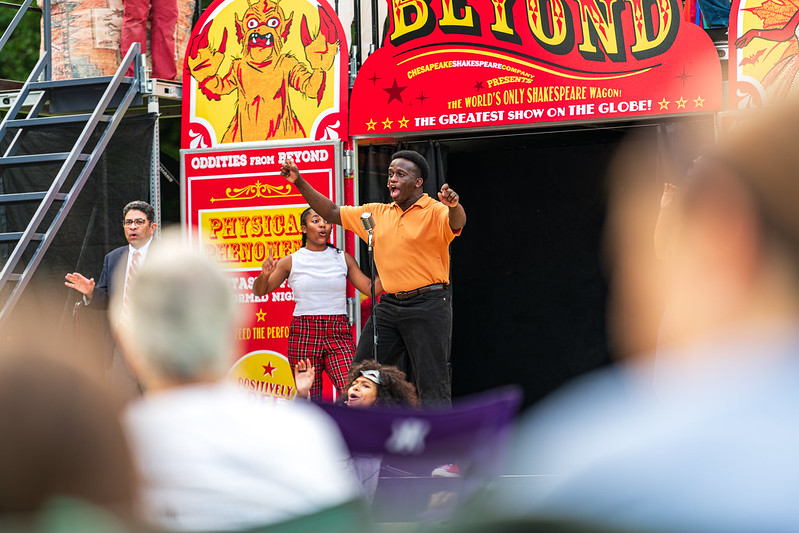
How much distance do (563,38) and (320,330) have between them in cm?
251

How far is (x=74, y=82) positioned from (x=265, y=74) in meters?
1.52

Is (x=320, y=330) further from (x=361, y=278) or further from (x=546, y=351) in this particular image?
(x=546, y=351)

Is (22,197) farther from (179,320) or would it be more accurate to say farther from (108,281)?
(179,320)

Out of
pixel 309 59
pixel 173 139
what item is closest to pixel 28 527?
pixel 309 59

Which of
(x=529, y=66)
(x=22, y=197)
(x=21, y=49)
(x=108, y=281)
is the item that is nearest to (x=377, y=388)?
(x=108, y=281)

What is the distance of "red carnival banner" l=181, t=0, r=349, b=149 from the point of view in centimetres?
757

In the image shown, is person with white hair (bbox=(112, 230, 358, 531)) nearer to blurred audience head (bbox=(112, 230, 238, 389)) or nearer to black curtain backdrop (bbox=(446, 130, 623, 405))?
blurred audience head (bbox=(112, 230, 238, 389))

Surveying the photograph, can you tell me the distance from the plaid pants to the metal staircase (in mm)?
1778

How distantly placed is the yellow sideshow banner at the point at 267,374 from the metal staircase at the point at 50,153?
1557mm

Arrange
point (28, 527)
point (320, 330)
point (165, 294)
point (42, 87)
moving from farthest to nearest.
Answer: point (42, 87) < point (320, 330) < point (165, 294) < point (28, 527)

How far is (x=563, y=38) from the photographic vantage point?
282 inches

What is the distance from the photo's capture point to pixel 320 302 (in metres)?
7.16

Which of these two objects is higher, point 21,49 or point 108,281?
point 21,49

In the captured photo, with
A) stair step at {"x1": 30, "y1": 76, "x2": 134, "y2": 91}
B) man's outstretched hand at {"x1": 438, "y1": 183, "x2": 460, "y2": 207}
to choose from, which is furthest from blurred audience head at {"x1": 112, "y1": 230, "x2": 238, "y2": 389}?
stair step at {"x1": 30, "y1": 76, "x2": 134, "y2": 91}
